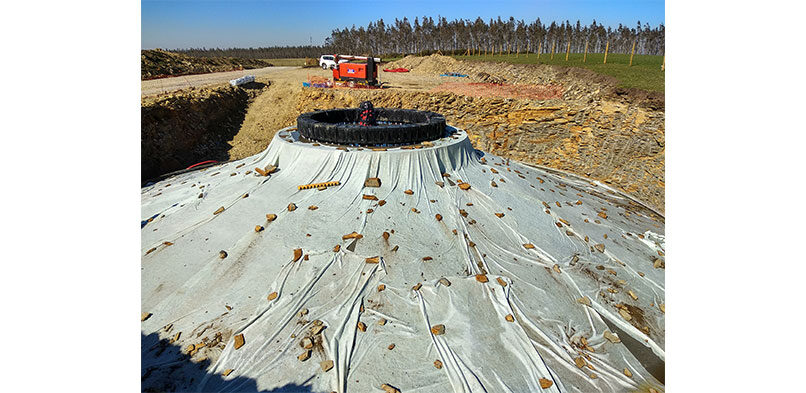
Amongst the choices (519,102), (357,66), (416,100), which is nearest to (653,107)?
(519,102)

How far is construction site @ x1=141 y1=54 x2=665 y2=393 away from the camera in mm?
3859

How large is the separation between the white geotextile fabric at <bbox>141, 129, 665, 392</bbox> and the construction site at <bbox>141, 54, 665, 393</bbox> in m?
0.02

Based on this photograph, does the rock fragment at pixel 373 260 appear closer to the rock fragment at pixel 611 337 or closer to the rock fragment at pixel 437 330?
the rock fragment at pixel 437 330

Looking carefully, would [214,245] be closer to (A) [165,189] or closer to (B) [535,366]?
(A) [165,189]

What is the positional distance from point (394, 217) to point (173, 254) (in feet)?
11.6

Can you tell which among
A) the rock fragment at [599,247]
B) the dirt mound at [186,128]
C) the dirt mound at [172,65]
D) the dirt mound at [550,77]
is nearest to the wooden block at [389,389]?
the rock fragment at [599,247]

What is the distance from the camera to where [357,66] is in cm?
2345

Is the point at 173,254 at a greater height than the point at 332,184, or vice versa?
the point at 332,184

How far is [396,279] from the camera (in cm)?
481

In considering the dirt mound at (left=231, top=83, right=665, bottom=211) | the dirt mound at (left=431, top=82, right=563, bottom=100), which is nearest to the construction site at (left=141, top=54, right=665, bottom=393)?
the dirt mound at (left=231, top=83, right=665, bottom=211)

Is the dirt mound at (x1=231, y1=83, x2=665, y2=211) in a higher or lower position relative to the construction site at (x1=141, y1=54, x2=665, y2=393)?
higher

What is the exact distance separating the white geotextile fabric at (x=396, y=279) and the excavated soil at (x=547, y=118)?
996cm

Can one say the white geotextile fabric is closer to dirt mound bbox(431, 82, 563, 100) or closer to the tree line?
dirt mound bbox(431, 82, 563, 100)

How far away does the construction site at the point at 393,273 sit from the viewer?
Result: 12.7 feet
